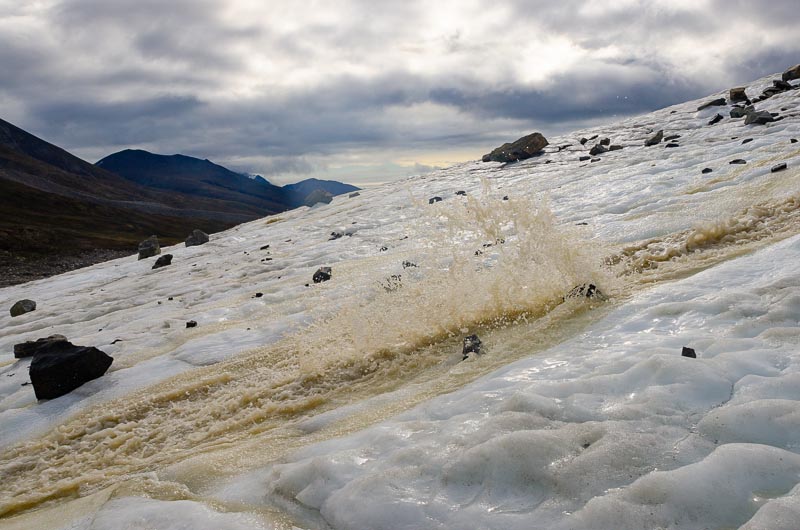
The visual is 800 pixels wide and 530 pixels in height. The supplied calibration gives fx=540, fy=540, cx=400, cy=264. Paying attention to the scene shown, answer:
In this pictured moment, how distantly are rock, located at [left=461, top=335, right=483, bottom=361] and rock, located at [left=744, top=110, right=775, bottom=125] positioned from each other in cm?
2002

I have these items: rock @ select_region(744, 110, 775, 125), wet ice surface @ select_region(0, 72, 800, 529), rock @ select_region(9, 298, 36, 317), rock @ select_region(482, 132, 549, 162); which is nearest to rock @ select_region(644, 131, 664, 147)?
rock @ select_region(744, 110, 775, 125)

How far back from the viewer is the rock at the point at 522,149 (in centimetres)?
3359

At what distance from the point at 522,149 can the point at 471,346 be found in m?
28.8

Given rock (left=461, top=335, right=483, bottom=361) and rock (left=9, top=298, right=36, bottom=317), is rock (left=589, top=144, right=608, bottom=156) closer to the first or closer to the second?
rock (left=461, top=335, right=483, bottom=361)

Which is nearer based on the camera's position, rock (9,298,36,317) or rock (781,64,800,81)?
rock (9,298,36,317)

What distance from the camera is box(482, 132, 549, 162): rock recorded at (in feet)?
110

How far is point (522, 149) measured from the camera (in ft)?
111

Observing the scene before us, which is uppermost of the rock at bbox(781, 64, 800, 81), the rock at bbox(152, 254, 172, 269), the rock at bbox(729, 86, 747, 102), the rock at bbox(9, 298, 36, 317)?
the rock at bbox(781, 64, 800, 81)

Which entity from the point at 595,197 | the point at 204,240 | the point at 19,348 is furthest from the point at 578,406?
the point at 204,240

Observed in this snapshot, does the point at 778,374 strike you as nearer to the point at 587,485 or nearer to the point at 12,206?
the point at 587,485

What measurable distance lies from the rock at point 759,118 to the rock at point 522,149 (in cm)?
1273

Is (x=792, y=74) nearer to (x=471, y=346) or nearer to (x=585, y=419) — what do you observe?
(x=471, y=346)

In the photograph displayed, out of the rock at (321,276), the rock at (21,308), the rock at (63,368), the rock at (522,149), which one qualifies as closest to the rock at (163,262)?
the rock at (21,308)

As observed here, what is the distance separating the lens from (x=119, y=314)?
14.6 m
